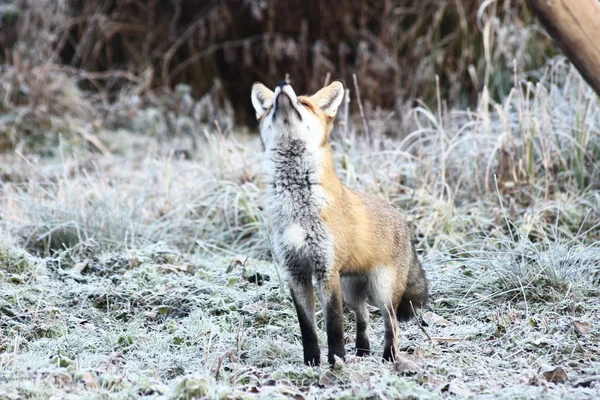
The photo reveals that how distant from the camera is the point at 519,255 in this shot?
517cm

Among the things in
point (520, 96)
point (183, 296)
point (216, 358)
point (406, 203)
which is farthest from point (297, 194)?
point (520, 96)

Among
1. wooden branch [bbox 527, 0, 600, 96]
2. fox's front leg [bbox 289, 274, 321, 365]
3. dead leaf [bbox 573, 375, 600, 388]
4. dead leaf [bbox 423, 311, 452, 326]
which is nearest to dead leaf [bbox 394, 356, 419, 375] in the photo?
fox's front leg [bbox 289, 274, 321, 365]

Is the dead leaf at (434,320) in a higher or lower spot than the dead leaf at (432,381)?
lower

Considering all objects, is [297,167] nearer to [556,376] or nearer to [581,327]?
[556,376]

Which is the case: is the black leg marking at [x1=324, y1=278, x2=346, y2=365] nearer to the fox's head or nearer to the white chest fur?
the white chest fur

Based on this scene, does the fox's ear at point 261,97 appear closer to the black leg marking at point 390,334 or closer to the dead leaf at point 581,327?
the black leg marking at point 390,334

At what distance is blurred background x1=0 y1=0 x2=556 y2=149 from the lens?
9797 millimetres

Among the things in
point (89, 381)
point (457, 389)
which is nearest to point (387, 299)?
point (457, 389)

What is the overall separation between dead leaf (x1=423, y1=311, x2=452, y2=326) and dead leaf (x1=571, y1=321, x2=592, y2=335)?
2.46 feet

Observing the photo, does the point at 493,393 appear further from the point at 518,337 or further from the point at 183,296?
the point at 183,296

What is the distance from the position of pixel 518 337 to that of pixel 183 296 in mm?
2064

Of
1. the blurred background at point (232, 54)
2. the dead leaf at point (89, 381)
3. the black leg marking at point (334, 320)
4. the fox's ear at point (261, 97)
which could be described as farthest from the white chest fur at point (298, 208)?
the blurred background at point (232, 54)

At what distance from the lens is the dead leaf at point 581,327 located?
4055 millimetres

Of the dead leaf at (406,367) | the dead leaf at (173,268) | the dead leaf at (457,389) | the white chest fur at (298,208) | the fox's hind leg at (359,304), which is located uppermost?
the white chest fur at (298,208)
